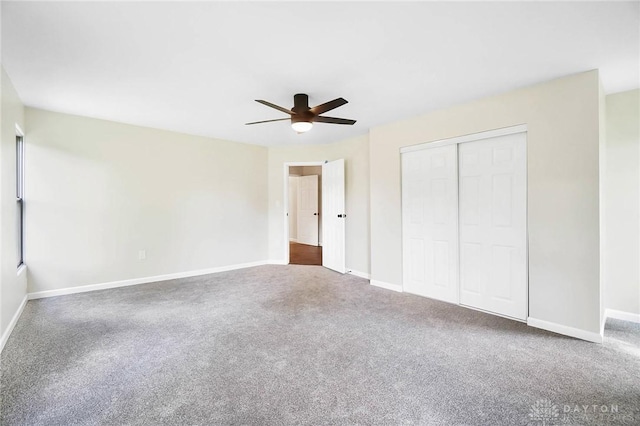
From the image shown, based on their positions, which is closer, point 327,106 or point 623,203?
point 327,106

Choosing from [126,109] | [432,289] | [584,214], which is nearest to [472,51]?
[584,214]

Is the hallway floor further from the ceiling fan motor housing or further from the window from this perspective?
the window

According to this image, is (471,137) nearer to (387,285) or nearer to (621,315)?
(387,285)

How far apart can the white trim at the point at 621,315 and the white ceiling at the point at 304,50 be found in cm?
239

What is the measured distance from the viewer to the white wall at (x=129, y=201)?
3.65m

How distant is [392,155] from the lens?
4.09 m

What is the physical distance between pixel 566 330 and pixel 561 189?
4.36ft

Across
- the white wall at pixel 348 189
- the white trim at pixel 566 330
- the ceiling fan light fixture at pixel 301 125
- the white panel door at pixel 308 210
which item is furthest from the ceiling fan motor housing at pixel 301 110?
the white panel door at pixel 308 210

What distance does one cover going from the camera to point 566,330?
263cm

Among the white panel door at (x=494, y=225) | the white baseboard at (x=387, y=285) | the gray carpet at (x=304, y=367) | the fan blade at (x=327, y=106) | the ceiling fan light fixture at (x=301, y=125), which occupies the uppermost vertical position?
the fan blade at (x=327, y=106)

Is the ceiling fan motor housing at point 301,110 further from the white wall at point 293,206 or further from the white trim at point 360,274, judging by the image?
the white wall at point 293,206

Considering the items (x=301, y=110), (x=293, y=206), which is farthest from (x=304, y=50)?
(x=293, y=206)

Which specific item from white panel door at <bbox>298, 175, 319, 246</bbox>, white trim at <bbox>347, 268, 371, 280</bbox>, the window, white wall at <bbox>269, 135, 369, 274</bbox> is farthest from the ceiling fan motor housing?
white panel door at <bbox>298, 175, 319, 246</bbox>

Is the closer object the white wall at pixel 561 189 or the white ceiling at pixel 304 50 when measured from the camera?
the white ceiling at pixel 304 50
